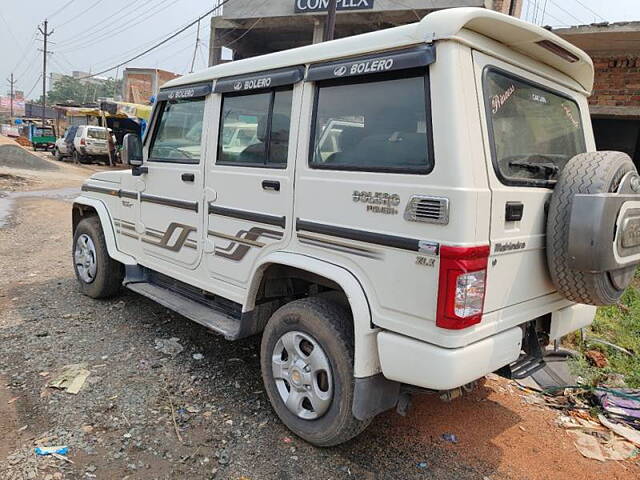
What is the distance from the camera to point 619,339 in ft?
16.3

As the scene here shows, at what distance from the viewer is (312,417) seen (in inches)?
116

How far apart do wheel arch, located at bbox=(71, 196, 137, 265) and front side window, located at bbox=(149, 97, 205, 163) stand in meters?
0.99

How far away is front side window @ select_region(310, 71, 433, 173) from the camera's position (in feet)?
8.20

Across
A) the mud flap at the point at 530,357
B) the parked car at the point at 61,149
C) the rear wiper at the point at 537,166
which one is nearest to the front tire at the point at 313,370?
the mud flap at the point at 530,357

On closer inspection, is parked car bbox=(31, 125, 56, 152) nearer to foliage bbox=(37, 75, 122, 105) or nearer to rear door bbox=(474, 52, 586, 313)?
rear door bbox=(474, 52, 586, 313)

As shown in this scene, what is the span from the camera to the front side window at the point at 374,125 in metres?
2.50

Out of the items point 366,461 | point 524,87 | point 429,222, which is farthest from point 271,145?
point 366,461

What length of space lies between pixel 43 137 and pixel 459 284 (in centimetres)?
3756

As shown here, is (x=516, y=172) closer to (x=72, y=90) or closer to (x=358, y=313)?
(x=358, y=313)

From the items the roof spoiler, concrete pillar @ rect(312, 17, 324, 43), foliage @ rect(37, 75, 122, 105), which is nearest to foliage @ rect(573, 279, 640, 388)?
the roof spoiler

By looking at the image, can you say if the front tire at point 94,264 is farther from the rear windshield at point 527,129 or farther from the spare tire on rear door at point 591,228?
the spare tire on rear door at point 591,228

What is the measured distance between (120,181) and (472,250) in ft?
12.4

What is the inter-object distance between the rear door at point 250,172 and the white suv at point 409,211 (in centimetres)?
1

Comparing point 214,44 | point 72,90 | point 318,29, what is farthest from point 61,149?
point 72,90
